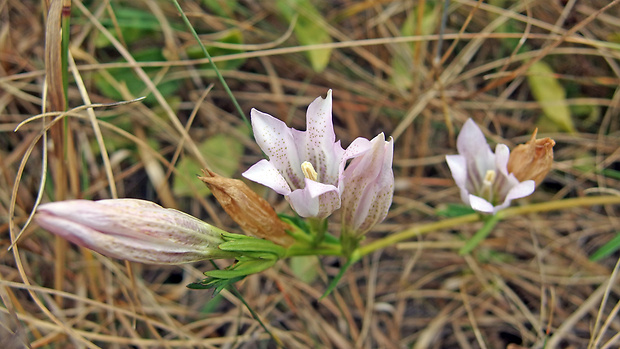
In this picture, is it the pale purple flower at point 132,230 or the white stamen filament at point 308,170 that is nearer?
the pale purple flower at point 132,230

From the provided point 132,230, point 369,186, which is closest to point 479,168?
point 369,186

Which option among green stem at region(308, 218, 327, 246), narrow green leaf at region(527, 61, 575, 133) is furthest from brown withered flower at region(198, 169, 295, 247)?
narrow green leaf at region(527, 61, 575, 133)

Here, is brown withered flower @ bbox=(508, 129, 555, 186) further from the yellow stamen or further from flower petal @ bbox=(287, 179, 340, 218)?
flower petal @ bbox=(287, 179, 340, 218)

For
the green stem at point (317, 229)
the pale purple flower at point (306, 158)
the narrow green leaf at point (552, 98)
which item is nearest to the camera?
the pale purple flower at point (306, 158)

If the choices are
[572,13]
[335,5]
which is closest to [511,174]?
[572,13]

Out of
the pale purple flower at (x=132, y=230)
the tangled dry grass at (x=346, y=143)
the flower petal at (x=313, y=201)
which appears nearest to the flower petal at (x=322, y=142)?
the flower petal at (x=313, y=201)

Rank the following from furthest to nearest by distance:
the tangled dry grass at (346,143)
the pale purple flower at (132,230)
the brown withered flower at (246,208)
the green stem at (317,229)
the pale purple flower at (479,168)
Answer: the tangled dry grass at (346,143)
the pale purple flower at (479,168)
the green stem at (317,229)
the brown withered flower at (246,208)
the pale purple flower at (132,230)

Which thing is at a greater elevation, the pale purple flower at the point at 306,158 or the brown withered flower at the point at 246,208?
the pale purple flower at the point at 306,158

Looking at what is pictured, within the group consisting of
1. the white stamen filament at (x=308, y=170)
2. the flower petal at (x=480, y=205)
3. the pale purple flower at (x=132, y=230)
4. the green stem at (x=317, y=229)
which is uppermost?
the white stamen filament at (x=308, y=170)

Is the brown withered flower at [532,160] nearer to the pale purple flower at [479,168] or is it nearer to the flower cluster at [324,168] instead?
the pale purple flower at [479,168]
